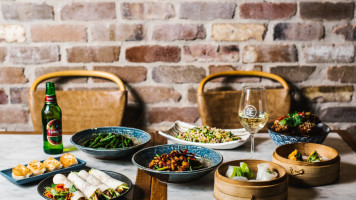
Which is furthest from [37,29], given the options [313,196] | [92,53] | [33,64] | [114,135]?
[313,196]

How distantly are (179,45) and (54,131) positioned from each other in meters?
0.90

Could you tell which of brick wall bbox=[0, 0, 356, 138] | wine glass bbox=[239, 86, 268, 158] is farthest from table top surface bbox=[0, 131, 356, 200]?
brick wall bbox=[0, 0, 356, 138]

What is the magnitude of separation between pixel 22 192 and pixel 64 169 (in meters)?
0.14

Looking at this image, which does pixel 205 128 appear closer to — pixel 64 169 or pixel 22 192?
pixel 64 169

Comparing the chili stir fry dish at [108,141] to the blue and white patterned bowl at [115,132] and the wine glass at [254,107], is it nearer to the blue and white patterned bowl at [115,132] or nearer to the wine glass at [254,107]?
the blue and white patterned bowl at [115,132]

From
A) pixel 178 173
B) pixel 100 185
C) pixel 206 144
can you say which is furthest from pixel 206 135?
pixel 100 185

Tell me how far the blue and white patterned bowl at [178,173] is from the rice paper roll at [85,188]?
0.13 meters

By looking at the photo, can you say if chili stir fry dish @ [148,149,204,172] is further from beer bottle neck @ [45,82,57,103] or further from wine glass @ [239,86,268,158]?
beer bottle neck @ [45,82,57,103]

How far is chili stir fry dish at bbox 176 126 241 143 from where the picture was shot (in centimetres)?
129

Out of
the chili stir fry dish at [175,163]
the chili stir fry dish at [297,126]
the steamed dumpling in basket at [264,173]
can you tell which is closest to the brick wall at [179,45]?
the chili stir fry dish at [297,126]

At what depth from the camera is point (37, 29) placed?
195cm

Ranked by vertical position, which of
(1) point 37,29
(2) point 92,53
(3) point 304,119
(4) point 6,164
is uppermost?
(1) point 37,29

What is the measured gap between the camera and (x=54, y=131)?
124 centimetres

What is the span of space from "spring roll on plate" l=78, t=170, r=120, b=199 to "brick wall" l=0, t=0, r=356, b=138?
1.04 metres
